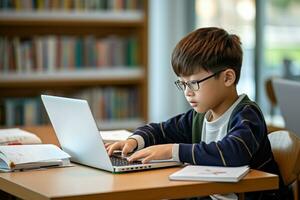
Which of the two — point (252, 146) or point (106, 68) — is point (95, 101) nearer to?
point (106, 68)

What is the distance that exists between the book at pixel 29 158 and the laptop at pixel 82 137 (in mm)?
43

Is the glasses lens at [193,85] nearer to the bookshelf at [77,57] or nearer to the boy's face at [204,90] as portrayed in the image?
the boy's face at [204,90]

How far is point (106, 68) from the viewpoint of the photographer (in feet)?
16.4

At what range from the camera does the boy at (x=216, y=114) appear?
1.83 metres

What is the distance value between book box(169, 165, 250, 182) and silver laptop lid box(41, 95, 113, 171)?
0.68 feet

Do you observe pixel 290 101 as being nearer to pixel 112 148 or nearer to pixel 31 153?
pixel 112 148

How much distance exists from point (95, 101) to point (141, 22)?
0.68m

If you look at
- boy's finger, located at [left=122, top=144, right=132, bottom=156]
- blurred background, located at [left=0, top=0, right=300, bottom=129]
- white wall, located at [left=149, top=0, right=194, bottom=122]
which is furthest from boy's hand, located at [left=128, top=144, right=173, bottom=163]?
white wall, located at [left=149, top=0, right=194, bottom=122]

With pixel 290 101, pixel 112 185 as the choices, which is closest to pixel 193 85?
pixel 112 185

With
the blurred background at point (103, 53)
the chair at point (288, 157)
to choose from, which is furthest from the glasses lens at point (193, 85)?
the blurred background at point (103, 53)

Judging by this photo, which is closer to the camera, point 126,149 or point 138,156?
point 138,156

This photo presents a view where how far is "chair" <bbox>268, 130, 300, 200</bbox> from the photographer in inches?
78.1

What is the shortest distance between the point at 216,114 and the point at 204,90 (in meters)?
0.15

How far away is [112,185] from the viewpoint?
166 cm
